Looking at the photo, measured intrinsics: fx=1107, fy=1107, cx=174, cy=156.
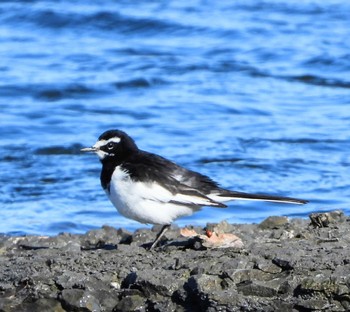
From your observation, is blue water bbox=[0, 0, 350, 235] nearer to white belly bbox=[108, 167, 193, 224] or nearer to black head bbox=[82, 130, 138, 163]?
black head bbox=[82, 130, 138, 163]

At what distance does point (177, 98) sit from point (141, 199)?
9035mm

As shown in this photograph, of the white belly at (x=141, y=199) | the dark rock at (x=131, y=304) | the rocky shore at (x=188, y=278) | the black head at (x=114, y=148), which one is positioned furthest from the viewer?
the black head at (x=114, y=148)

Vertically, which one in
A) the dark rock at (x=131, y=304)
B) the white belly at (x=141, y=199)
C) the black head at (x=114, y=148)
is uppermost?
the black head at (x=114, y=148)

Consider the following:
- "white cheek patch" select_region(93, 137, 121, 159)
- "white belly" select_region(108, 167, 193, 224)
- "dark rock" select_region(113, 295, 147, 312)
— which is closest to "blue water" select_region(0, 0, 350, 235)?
"white cheek patch" select_region(93, 137, 121, 159)

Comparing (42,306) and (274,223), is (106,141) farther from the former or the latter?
(42,306)

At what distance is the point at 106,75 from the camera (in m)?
19.1

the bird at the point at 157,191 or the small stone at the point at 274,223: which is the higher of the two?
the bird at the point at 157,191

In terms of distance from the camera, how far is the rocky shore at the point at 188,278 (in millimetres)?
7031

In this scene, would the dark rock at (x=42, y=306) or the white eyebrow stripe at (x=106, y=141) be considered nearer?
the dark rock at (x=42, y=306)

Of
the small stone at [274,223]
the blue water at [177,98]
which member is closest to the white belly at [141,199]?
the small stone at [274,223]

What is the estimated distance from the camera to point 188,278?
7301mm

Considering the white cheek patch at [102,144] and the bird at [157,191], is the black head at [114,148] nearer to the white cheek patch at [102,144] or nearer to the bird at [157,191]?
the white cheek patch at [102,144]

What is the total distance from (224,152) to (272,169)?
0.94m

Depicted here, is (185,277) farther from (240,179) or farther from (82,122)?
(82,122)
